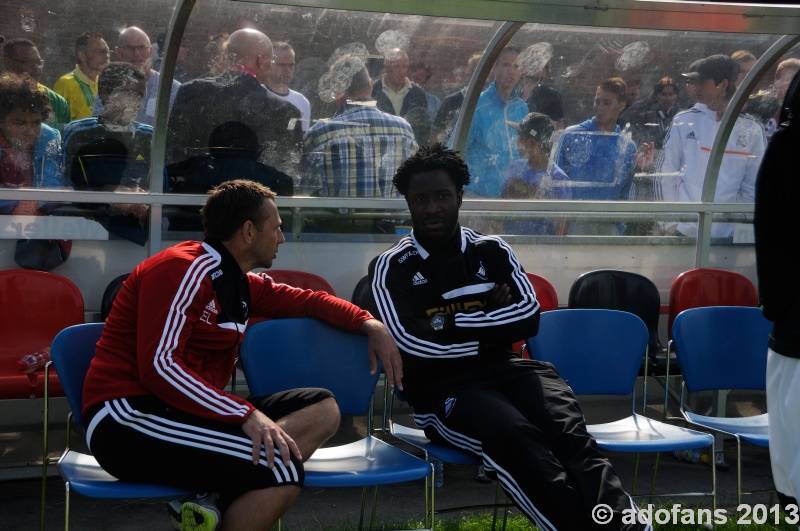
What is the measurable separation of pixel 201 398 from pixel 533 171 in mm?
3389

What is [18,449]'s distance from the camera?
16.8ft

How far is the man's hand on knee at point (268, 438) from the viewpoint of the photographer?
10.3ft

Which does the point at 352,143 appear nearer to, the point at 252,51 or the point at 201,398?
the point at 252,51

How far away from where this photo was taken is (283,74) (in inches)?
210

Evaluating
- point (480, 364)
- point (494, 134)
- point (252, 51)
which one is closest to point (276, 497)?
point (480, 364)

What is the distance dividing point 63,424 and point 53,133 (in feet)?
5.54

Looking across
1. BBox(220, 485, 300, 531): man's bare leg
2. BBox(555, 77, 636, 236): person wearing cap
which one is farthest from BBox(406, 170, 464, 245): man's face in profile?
BBox(555, 77, 636, 236): person wearing cap

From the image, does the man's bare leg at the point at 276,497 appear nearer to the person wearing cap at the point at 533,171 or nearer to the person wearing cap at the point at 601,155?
the person wearing cap at the point at 533,171

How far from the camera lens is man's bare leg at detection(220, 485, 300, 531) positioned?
10.0 feet

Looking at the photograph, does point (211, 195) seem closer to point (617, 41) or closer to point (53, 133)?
point (53, 133)

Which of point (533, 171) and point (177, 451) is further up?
point (533, 171)

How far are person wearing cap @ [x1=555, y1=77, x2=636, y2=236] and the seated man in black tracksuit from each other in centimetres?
188

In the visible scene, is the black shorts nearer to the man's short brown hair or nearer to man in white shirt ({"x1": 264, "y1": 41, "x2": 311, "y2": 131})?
the man's short brown hair

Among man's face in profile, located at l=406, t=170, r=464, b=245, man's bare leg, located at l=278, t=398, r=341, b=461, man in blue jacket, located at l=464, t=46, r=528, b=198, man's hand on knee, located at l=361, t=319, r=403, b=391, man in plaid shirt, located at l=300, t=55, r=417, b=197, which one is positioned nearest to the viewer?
man's bare leg, located at l=278, t=398, r=341, b=461
